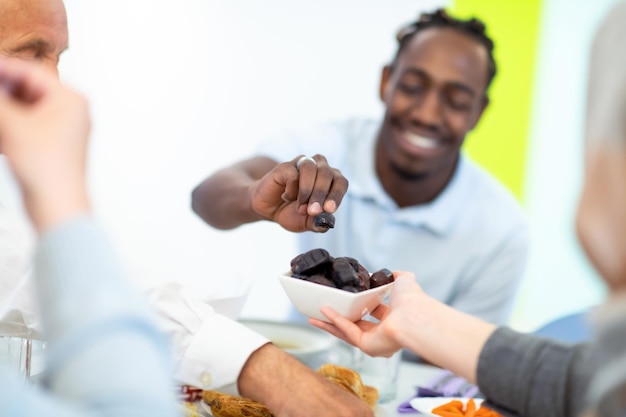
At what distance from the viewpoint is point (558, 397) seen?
2.85ft

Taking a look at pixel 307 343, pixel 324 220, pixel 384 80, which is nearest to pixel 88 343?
pixel 324 220

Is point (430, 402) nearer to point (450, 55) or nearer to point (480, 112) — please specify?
point (450, 55)

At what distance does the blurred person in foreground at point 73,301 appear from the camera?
54 cm

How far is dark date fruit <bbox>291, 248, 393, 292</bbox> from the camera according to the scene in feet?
3.58

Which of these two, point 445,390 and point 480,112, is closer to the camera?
Result: point 445,390

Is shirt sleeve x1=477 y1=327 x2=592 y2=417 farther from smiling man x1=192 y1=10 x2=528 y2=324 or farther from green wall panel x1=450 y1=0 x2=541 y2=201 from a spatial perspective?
green wall panel x1=450 y1=0 x2=541 y2=201

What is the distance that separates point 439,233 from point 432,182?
0.21m

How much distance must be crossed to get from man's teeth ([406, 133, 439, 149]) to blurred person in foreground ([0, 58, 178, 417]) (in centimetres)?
178

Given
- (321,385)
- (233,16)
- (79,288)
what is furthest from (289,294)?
(233,16)

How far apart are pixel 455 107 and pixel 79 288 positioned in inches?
74.0

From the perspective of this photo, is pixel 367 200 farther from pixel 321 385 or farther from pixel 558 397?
pixel 558 397

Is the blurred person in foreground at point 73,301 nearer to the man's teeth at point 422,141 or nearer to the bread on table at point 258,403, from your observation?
the bread on table at point 258,403

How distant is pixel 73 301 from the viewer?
547mm

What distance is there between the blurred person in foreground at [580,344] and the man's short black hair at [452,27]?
125 centimetres
